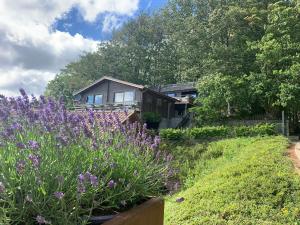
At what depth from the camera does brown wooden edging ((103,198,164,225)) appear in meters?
2.00

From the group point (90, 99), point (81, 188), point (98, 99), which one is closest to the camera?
point (81, 188)

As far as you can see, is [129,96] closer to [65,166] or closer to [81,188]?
[65,166]

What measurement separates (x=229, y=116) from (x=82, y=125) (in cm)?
1679

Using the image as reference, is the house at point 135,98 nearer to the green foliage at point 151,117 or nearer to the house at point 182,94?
the house at point 182,94

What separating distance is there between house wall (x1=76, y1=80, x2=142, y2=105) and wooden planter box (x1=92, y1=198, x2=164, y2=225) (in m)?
19.7

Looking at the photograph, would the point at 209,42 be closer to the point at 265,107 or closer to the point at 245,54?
the point at 245,54

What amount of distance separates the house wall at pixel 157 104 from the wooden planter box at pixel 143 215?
64.4 ft

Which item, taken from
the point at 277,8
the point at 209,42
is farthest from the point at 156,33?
the point at 277,8

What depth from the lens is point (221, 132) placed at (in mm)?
14297

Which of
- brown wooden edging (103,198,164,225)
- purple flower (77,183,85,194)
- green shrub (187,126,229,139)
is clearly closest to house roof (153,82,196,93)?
green shrub (187,126,229,139)

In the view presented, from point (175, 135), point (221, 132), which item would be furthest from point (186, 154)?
point (221, 132)

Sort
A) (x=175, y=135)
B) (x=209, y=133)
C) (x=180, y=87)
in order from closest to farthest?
(x=209, y=133) → (x=175, y=135) → (x=180, y=87)

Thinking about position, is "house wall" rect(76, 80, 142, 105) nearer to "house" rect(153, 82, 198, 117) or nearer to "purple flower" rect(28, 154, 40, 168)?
"house" rect(153, 82, 198, 117)

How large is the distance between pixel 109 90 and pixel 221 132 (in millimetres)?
12009
